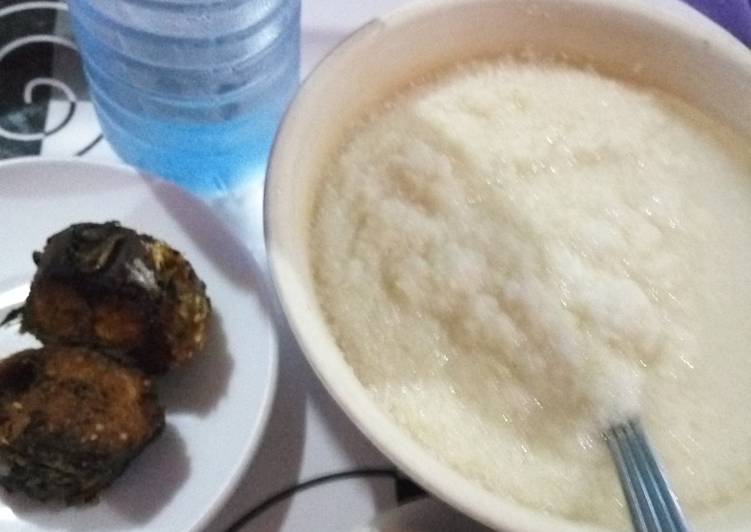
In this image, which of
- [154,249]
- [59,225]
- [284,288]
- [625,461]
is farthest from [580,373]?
[59,225]

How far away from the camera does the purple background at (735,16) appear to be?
2.89ft

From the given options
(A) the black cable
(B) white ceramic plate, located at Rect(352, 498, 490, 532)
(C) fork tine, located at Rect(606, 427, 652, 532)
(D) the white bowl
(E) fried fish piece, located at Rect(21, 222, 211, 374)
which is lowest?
(A) the black cable

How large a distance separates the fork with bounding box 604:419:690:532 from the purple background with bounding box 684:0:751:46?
48 cm

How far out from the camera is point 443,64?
A: 2.48ft

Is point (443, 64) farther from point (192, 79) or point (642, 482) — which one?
point (642, 482)

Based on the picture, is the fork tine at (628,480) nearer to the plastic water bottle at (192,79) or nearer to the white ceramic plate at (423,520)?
the white ceramic plate at (423,520)

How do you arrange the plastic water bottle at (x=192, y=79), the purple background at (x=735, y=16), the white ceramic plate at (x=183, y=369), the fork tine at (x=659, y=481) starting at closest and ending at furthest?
1. the fork tine at (x=659, y=481)
2. the white ceramic plate at (x=183, y=369)
3. the plastic water bottle at (x=192, y=79)
4. the purple background at (x=735, y=16)

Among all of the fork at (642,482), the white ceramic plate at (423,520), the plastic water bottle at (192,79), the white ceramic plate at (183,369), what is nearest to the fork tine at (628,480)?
the fork at (642,482)

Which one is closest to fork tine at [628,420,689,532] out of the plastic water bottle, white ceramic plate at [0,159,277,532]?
white ceramic plate at [0,159,277,532]

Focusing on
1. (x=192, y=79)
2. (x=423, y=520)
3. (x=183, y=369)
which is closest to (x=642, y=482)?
(x=423, y=520)

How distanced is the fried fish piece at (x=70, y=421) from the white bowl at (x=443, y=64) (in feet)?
0.41

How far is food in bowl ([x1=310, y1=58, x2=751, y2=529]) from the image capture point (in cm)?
58

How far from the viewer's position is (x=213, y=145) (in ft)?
2.59

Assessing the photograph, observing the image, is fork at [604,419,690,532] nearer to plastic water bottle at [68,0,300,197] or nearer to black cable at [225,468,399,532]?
black cable at [225,468,399,532]
